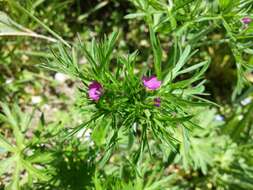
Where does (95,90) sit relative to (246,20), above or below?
below

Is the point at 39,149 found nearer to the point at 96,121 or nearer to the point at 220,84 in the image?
the point at 96,121

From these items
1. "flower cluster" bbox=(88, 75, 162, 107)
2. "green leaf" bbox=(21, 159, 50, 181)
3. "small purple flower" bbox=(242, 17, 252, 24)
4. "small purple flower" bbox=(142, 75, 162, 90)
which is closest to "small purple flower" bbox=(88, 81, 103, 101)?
"flower cluster" bbox=(88, 75, 162, 107)

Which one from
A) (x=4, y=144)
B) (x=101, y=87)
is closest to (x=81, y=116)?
(x=4, y=144)

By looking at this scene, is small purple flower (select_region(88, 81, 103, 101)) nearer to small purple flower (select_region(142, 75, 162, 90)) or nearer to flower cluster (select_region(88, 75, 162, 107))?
flower cluster (select_region(88, 75, 162, 107))

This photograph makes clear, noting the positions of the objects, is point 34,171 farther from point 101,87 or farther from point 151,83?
point 151,83

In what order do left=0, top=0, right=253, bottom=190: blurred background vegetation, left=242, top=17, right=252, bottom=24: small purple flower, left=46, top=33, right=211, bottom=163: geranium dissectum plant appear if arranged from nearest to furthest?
1. left=46, top=33, right=211, bottom=163: geranium dissectum plant
2. left=242, top=17, right=252, bottom=24: small purple flower
3. left=0, top=0, right=253, bottom=190: blurred background vegetation

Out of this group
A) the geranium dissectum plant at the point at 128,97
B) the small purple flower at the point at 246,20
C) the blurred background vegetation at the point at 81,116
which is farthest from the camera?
the blurred background vegetation at the point at 81,116

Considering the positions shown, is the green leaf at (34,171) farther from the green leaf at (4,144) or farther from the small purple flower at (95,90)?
the small purple flower at (95,90)

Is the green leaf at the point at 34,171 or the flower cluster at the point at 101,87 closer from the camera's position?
the flower cluster at the point at 101,87

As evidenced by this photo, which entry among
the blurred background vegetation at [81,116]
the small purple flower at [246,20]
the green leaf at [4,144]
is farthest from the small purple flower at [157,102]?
the green leaf at [4,144]
